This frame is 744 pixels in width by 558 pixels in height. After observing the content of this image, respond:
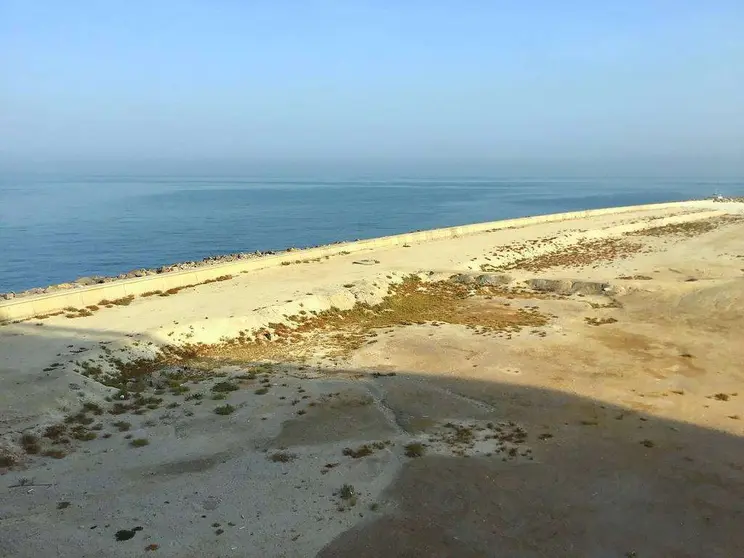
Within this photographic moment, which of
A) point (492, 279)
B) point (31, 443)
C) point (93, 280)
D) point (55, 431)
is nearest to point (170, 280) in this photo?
point (93, 280)

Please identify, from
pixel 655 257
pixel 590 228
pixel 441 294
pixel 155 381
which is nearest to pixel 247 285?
pixel 441 294

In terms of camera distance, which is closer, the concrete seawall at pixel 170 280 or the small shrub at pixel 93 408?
the small shrub at pixel 93 408

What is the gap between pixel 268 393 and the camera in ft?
Result: 52.4

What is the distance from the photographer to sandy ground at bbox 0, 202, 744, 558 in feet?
32.2

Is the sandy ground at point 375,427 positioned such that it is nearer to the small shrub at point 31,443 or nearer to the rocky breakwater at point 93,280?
the small shrub at point 31,443

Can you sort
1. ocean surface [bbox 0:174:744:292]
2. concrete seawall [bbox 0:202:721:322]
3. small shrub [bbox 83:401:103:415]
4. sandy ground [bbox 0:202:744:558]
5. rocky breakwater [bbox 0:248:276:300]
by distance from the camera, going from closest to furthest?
sandy ground [bbox 0:202:744:558] → small shrub [bbox 83:401:103:415] → concrete seawall [bbox 0:202:721:322] → rocky breakwater [bbox 0:248:276:300] → ocean surface [bbox 0:174:744:292]

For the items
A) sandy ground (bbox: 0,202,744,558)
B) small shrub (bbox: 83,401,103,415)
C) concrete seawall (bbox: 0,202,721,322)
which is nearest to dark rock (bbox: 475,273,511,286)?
sandy ground (bbox: 0,202,744,558)

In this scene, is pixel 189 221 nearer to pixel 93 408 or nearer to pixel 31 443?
pixel 93 408

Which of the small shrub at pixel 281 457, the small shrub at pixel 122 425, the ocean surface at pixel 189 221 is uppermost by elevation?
the small shrub at pixel 281 457

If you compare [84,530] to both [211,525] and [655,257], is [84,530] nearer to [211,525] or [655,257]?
[211,525]

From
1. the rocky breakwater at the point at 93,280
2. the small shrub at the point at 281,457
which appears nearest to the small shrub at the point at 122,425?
the small shrub at the point at 281,457

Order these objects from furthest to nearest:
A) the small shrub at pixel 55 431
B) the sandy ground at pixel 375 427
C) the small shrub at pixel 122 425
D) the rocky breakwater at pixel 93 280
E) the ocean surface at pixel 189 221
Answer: the ocean surface at pixel 189 221, the rocky breakwater at pixel 93 280, the small shrub at pixel 122 425, the small shrub at pixel 55 431, the sandy ground at pixel 375 427

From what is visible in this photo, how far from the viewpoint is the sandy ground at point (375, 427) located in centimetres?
980

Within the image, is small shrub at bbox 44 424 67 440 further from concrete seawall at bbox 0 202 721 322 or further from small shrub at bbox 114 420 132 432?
concrete seawall at bbox 0 202 721 322
